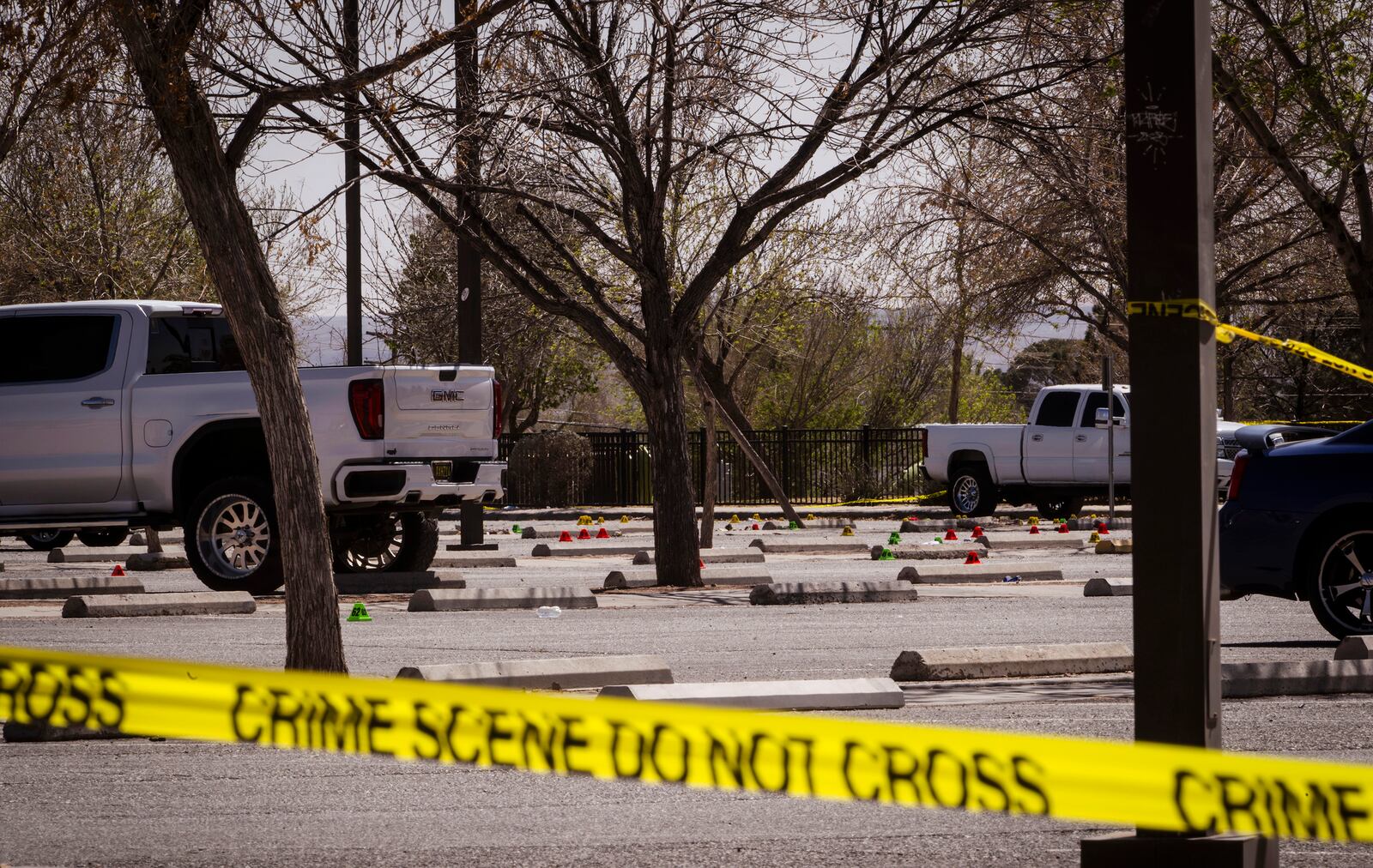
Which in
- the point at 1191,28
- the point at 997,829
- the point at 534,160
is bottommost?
the point at 997,829

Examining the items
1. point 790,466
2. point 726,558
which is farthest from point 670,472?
point 790,466

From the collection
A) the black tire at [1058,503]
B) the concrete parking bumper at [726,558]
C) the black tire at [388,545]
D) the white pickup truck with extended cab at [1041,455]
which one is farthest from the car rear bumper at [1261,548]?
the black tire at [1058,503]

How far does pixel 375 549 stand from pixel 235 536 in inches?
77.6

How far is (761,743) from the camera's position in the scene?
285 cm

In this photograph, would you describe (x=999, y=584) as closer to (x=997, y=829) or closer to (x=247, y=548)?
(x=247, y=548)

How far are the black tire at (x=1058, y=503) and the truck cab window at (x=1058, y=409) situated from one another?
4.48 ft

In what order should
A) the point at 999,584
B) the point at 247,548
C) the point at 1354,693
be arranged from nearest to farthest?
the point at 1354,693 → the point at 247,548 → the point at 999,584

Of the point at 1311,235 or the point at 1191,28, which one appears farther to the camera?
the point at 1311,235

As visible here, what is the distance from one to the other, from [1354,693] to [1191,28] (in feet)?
16.8

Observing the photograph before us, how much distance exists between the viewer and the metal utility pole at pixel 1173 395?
3.89 m

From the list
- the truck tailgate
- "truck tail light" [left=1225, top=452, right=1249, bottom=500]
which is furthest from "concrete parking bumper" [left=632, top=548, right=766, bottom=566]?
"truck tail light" [left=1225, top=452, right=1249, bottom=500]

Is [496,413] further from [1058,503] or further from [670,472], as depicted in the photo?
[1058,503]

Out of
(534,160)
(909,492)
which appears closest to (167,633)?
(534,160)

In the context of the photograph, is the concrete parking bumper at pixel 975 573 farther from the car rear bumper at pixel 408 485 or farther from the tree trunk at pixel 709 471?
the car rear bumper at pixel 408 485
